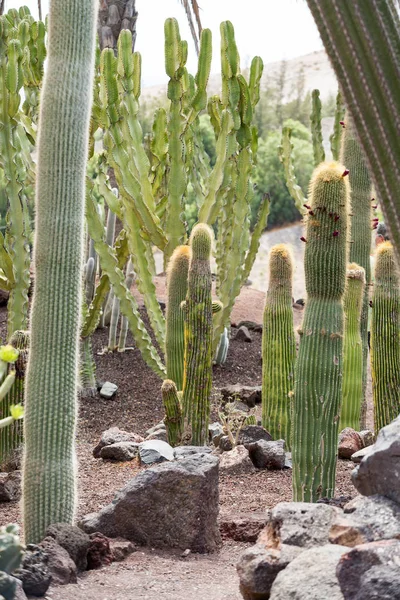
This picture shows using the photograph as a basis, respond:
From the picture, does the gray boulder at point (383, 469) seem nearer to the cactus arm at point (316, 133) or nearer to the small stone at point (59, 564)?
the small stone at point (59, 564)

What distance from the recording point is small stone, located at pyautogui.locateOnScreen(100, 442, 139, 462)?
23.1ft

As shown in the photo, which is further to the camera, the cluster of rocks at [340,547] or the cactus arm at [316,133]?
the cactus arm at [316,133]

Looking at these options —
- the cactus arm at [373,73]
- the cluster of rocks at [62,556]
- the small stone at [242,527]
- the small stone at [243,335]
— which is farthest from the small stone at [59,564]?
the small stone at [243,335]

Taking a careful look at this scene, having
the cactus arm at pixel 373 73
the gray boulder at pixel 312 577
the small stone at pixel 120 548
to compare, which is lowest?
the small stone at pixel 120 548

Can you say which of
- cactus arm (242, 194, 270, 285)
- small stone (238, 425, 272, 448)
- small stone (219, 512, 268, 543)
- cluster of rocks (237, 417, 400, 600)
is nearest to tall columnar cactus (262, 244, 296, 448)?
small stone (238, 425, 272, 448)

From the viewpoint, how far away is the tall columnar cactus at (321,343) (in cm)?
518

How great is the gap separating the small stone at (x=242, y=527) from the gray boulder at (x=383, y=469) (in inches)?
60.6

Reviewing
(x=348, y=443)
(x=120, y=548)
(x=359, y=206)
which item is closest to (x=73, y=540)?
(x=120, y=548)

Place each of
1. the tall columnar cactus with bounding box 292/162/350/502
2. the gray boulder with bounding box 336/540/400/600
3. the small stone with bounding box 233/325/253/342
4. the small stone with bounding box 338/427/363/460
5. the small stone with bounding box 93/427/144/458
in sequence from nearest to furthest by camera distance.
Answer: the gray boulder with bounding box 336/540/400/600 → the tall columnar cactus with bounding box 292/162/350/502 → the small stone with bounding box 338/427/363/460 → the small stone with bounding box 93/427/144/458 → the small stone with bounding box 233/325/253/342

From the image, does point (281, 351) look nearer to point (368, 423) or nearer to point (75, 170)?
point (368, 423)

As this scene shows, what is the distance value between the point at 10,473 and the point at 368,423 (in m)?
4.09

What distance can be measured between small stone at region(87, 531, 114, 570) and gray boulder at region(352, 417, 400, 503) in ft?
4.69

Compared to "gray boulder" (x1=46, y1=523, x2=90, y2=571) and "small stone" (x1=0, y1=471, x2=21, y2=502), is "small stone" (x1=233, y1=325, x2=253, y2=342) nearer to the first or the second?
"small stone" (x1=0, y1=471, x2=21, y2=502)

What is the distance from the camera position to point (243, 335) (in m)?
12.6
